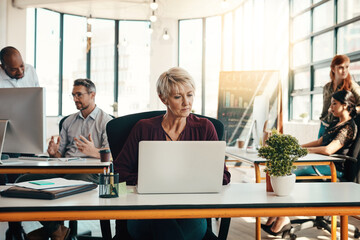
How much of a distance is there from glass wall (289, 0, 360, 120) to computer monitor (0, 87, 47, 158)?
3959 millimetres

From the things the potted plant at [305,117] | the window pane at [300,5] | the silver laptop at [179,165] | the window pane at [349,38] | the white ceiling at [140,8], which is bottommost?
the silver laptop at [179,165]

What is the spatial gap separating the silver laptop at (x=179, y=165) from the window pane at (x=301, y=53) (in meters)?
5.27

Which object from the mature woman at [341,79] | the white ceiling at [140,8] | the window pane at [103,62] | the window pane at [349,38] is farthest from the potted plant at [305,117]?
the window pane at [103,62]

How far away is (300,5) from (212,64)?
148 inches

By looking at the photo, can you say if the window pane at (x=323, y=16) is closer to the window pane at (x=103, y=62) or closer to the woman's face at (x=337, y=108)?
the woman's face at (x=337, y=108)

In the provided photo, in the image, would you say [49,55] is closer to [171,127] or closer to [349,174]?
[349,174]

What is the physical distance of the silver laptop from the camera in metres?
1.46

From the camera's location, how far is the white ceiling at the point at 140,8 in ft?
29.4

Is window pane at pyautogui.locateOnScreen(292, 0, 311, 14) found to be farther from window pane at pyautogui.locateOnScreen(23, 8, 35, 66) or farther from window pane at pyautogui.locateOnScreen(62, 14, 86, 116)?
window pane at pyautogui.locateOnScreen(23, 8, 35, 66)

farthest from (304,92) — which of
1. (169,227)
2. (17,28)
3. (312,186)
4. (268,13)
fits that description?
(17,28)

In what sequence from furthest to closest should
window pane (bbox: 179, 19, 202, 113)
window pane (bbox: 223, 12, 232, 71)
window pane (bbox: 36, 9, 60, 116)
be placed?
window pane (bbox: 179, 19, 202, 113) → window pane (bbox: 223, 12, 232, 71) → window pane (bbox: 36, 9, 60, 116)

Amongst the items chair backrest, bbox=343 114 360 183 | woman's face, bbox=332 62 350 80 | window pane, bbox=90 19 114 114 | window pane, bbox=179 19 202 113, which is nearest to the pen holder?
chair backrest, bbox=343 114 360 183

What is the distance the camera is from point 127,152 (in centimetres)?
198

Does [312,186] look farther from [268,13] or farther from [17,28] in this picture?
[17,28]
